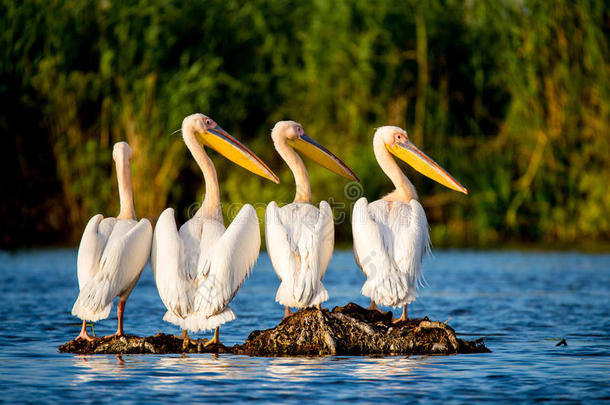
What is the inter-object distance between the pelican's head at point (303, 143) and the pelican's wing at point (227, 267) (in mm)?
1103

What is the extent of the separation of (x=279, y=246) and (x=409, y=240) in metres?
0.97

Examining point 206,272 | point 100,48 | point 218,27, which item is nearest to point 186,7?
point 218,27

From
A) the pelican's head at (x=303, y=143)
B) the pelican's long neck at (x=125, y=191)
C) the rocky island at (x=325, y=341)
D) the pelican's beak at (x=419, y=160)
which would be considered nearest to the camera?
the rocky island at (x=325, y=341)

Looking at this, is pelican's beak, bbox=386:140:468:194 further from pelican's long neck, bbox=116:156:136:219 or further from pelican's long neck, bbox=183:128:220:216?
pelican's long neck, bbox=116:156:136:219

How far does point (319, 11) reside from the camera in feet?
59.0

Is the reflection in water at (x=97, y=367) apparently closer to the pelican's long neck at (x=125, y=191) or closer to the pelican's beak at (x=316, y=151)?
the pelican's long neck at (x=125, y=191)

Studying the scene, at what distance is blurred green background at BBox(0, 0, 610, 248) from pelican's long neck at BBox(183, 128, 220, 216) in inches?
325

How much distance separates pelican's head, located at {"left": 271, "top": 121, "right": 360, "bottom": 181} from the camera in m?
8.34

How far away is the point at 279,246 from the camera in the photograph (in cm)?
733

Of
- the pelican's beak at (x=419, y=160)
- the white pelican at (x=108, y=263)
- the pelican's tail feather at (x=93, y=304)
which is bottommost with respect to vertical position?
the pelican's tail feather at (x=93, y=304)

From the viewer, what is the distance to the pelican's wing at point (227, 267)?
720cm

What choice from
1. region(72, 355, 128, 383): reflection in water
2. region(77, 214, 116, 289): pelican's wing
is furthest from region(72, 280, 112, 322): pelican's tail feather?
region(72, 355, 128, 383): reflection in water

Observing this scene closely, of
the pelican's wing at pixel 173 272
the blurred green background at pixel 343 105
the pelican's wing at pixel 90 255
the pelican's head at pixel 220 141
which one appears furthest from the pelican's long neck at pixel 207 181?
the blurred green background at pixel 343 105

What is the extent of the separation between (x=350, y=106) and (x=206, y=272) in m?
10.7
